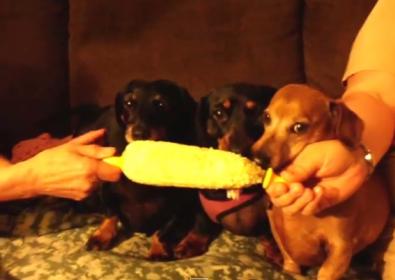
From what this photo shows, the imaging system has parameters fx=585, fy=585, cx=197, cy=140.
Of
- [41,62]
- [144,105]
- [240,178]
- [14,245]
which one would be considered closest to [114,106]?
[144,105]

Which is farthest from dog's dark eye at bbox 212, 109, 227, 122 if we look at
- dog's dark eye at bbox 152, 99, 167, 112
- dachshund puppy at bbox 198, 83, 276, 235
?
dog's dark eye at bbox 152, 99, 167, 112

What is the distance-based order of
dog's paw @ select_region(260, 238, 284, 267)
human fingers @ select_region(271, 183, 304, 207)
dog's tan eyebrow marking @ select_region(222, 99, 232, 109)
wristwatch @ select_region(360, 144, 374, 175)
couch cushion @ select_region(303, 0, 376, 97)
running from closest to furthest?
human fingers @ select_region(271, 183, 304, 207), wristwatch @ select_region(360, 144, 374, 175), dog's paw @ select_region(260, 238, 284, 267), dog's tan eyebrow marking @ select_region(222, 99, 232, 109), couch cushion @ select_region(303, 0, 376, 97)

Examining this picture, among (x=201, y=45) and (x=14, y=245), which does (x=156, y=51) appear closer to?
(x=201, y=45)

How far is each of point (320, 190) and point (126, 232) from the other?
651 mm

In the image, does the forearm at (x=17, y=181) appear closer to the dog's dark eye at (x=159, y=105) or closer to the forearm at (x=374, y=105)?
the dog's dark eye at (x=159, y=105)

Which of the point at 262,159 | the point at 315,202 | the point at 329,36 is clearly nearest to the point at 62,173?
the point at 262,159

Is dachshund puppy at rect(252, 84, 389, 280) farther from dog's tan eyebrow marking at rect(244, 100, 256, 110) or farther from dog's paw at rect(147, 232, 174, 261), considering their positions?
dog's paw at rect(147, 232, 174, 261)

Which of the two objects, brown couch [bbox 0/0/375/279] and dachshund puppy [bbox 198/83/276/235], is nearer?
dachshund puppy [bbox 198/83/276/235]

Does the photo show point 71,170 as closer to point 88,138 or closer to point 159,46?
point 88,138

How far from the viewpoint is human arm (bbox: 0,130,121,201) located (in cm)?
120

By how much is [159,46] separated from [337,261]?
2.77ft

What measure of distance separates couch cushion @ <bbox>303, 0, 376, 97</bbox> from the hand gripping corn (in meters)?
0.68

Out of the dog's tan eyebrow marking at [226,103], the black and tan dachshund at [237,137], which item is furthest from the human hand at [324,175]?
the dog's tan eyebrow marking at [226,103]

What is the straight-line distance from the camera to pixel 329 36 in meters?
1.69
